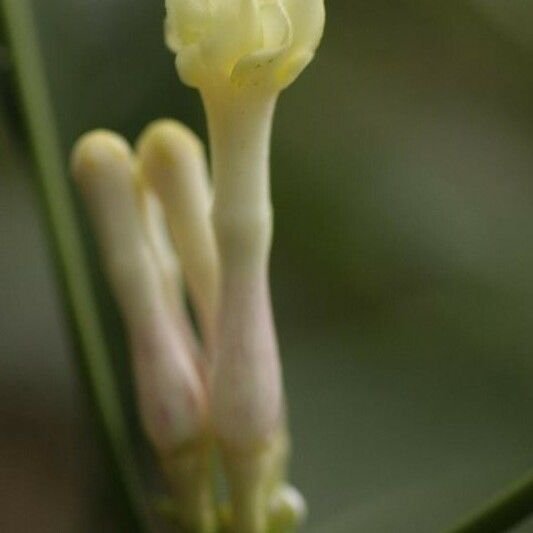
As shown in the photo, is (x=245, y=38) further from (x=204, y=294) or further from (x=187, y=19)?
(x=204, y=294)

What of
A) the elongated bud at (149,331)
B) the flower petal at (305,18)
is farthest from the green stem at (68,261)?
the flower petal at (305,18)

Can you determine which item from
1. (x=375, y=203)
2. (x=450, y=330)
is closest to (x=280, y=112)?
(x=375, y=203)

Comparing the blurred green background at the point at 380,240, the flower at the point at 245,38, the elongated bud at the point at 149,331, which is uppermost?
the flower at the point at 245,38

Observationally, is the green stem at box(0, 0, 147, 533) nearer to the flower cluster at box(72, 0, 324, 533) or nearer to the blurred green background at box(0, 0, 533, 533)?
the flower cluster at box(72, 0, 324, 533)

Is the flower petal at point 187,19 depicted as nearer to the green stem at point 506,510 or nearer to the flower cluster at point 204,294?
the flower cluster at point 204,294

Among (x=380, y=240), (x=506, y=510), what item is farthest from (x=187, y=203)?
(x=380, y=240)

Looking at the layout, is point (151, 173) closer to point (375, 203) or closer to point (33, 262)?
point (375, 203)
